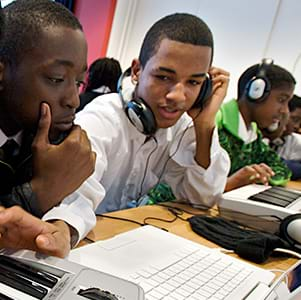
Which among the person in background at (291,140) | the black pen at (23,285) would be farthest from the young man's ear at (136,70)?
the person in background at (291,140)

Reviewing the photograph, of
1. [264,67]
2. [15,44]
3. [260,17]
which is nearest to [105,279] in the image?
[15,44]

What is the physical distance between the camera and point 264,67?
1.77 metres

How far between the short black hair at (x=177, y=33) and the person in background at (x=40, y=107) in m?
0.37

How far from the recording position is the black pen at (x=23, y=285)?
1.15 ft

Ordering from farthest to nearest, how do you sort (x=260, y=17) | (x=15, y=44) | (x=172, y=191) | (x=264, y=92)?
(x=260, y=17)
(x=264, y=92)
(x=172, y=191)
(x=15, y=44)

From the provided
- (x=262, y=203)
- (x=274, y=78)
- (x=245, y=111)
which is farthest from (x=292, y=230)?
(x=274, y=78)

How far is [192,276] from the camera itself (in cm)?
62

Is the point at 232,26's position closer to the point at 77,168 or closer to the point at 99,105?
the point at 99,105

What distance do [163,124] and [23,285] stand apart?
79cm

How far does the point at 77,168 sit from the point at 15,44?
10.0 inches

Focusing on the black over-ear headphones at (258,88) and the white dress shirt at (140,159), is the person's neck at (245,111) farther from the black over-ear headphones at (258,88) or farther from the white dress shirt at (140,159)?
the white dress shirt at (140,159)

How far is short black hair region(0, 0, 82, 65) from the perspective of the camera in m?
0.68

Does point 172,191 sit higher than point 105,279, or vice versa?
point 105,279

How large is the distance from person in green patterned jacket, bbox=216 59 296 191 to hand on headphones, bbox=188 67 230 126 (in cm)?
28
